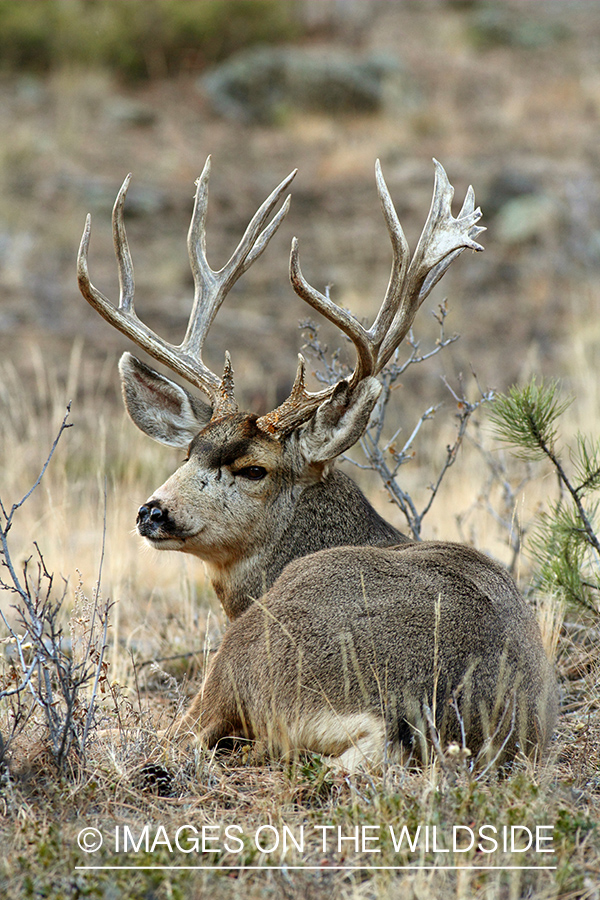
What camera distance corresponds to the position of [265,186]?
61.0ft

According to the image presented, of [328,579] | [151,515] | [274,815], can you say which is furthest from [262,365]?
[274,815]

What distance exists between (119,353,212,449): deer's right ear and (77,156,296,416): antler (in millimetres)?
111

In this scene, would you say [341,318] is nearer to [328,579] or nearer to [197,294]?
[197,294]

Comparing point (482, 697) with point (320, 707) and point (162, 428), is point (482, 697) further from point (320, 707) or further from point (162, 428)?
point (162, 428)

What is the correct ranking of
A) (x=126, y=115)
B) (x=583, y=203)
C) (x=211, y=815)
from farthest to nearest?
(x=126, y=115) → (x=583, y=203) → (x=211, y=815)

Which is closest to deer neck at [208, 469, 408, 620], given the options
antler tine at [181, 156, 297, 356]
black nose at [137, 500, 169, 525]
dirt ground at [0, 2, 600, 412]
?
black nose at [137, 500, 169, 525]

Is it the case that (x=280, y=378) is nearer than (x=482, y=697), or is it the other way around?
(x=482, y=697)

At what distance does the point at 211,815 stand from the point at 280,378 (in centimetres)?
946

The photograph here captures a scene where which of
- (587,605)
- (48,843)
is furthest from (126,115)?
(48,843)

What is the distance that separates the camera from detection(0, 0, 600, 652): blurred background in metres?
10.8

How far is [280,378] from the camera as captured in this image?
1266 centimetres

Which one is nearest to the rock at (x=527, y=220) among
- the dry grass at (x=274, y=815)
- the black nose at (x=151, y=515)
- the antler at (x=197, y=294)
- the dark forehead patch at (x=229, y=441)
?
the antler at (x=197, y=294)

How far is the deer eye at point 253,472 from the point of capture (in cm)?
470

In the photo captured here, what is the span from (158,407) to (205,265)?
33.8 inches
